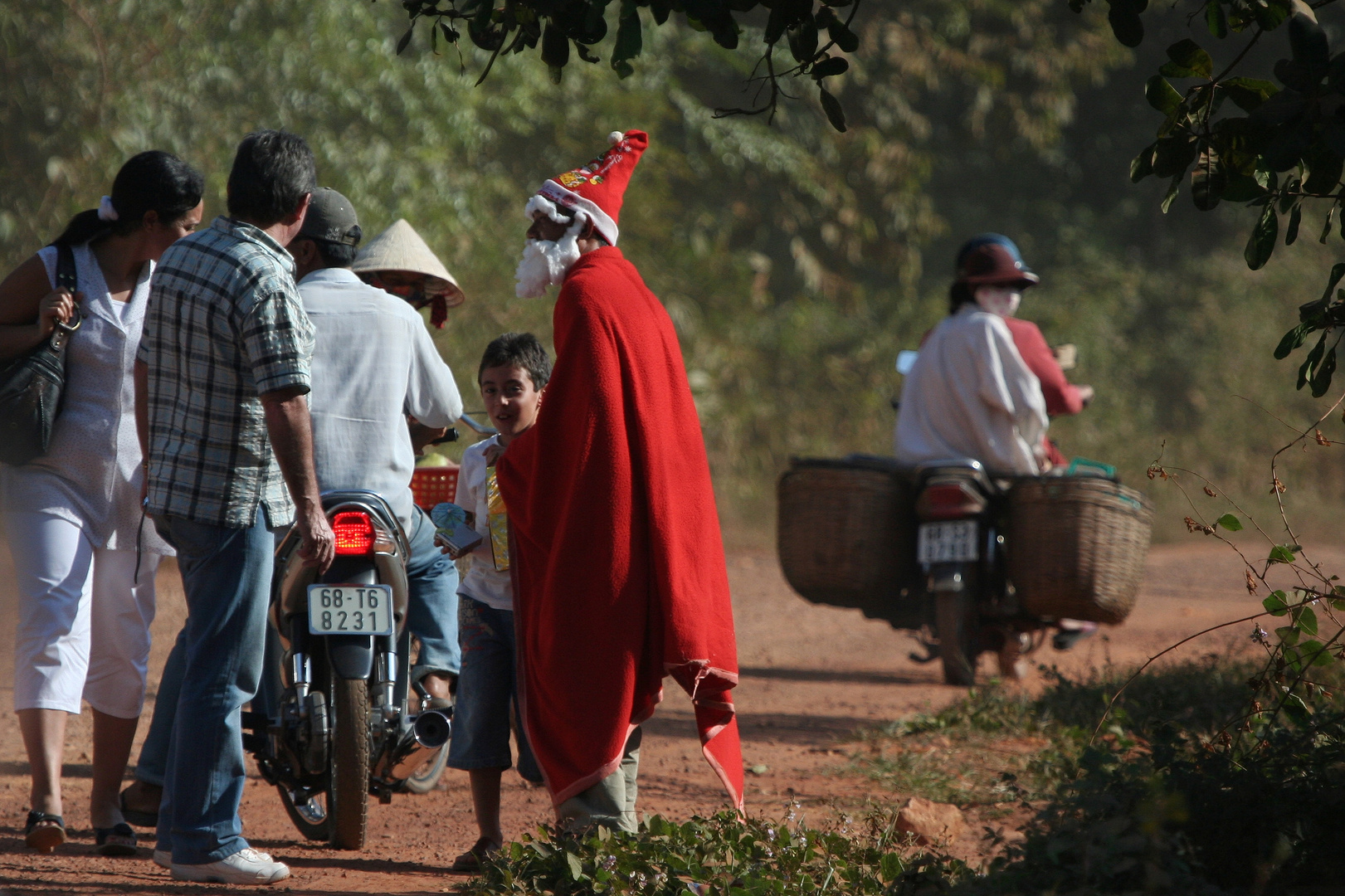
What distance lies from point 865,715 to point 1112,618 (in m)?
1.23

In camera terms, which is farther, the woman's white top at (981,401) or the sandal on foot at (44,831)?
the woman's white top at (981,401)

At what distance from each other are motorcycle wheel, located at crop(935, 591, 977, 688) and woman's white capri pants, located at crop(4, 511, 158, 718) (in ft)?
13.1

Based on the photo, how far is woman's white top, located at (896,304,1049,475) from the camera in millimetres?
7344

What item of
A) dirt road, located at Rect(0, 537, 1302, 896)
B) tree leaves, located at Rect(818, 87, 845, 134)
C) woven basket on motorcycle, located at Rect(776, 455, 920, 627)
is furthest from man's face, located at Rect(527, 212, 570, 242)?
woven basket on motorcycle, located at Rect(776, 455, 920, 627)

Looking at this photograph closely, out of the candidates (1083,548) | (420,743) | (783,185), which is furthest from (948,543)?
(783,185)

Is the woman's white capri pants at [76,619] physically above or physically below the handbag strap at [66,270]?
below

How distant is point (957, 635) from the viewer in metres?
7.17

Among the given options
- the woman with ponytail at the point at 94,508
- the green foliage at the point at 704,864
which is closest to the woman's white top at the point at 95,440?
the woman with ponytail at the point at 94,508

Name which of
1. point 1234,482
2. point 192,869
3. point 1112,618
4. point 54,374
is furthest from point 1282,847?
point 1234,482

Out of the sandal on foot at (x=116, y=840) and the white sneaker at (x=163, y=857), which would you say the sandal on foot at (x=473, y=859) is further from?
the sandal on foot at (x=116, y=840)

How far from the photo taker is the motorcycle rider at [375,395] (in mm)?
4289

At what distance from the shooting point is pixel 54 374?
13.7ft

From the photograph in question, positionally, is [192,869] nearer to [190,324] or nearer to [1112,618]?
[190,324]

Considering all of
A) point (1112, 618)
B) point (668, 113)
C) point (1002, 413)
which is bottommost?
point (1112, 618)
